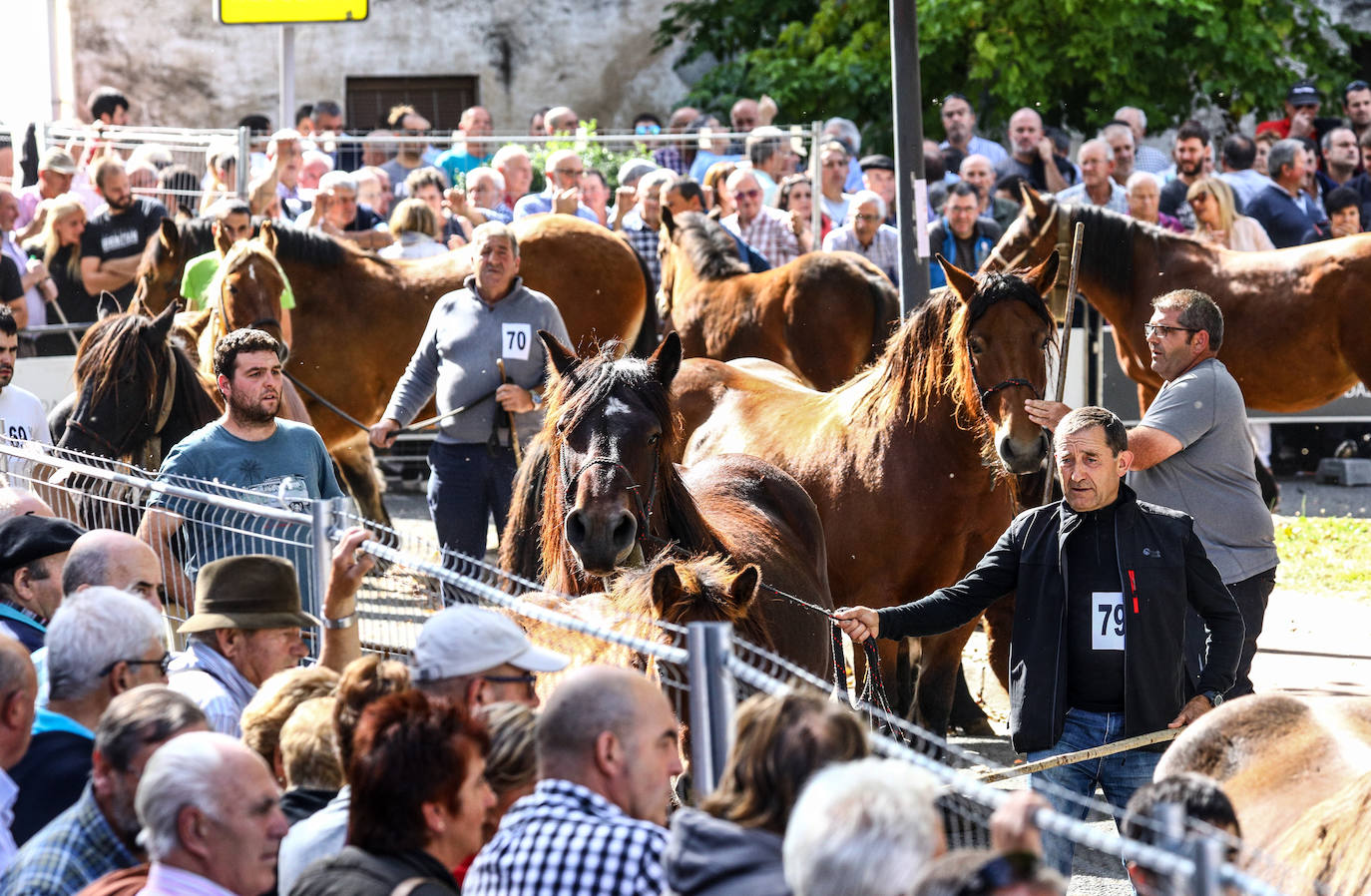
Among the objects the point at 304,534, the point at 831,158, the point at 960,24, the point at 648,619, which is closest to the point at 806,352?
the point at 831,158

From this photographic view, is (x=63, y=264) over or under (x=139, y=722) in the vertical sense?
over

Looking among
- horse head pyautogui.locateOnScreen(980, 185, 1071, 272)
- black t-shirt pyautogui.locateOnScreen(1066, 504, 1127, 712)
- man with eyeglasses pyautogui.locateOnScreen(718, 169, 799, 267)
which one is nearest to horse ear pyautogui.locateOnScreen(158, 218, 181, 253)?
man with eyeglasses pyautogui.locateOnScreen(718, 169, 799, 267)

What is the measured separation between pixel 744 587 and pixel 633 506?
41.3 inches

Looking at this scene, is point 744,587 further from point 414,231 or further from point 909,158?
point 414,231

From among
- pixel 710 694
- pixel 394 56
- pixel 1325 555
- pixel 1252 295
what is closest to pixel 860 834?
pixel 710 694

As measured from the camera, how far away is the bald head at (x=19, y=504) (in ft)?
18.5

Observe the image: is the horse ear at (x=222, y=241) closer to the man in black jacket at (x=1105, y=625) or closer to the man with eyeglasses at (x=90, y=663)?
the man in black jacket at (x=1105, y=625)

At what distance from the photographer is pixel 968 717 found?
8.06 meters

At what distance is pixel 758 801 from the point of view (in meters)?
2.92

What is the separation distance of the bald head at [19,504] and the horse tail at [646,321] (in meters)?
6.47

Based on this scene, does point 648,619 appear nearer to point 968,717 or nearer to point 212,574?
point 212,574

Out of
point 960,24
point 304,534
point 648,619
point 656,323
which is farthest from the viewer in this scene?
point 960,24

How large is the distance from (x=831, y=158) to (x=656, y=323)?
238cm

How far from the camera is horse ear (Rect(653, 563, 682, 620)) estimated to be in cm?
457
